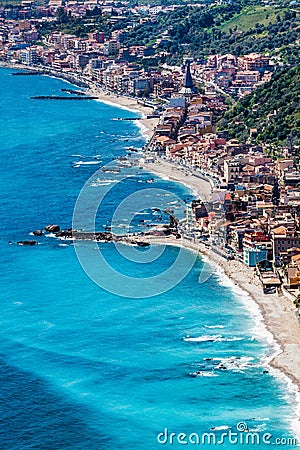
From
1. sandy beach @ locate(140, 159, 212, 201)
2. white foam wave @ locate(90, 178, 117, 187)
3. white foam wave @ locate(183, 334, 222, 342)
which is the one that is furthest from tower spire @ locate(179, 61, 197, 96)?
white foam wave @ locate(183, 334, 222, 342)

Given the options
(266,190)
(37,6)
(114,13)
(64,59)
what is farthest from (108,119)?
(37,6)

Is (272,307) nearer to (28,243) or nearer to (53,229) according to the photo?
(28,243)

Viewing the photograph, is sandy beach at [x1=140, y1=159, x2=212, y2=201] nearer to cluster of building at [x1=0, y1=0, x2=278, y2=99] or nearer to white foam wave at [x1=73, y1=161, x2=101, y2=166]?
white foam wave at [x1=73, y1=161, x2=101, y2=166]

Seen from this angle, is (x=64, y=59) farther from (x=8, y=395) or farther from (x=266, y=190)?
(x=8, y=395)

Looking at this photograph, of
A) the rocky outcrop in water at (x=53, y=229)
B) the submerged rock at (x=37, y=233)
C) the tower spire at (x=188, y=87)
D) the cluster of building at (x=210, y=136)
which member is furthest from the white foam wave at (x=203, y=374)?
the tower spire at (x=188, y=87)

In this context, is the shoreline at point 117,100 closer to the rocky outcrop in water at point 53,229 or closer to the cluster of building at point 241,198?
the cluster of building at point 241,198

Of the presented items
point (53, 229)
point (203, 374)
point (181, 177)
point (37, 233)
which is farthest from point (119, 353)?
point (181, 177)
